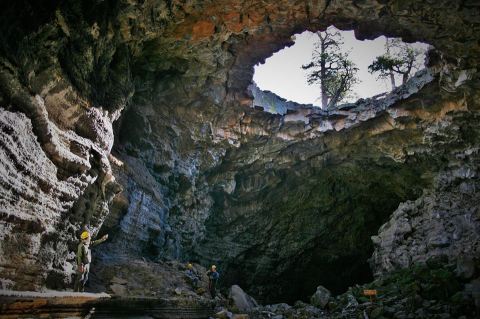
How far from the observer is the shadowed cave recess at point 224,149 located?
19.1 feet

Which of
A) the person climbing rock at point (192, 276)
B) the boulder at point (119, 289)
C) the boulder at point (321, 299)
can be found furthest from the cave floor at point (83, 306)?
the boulder at point (321, 299)

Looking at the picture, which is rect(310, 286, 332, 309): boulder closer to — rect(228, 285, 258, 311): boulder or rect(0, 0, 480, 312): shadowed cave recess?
rect(228, 285, 258, 311): boulder

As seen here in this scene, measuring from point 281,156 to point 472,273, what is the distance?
28.2ft

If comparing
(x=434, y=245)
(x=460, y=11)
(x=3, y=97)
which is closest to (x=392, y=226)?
(x=434, y=245)

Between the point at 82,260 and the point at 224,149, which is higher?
the point at 224,149

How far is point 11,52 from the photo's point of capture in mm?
5059

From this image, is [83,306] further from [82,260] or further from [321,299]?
[321,299]

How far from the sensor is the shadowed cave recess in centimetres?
582

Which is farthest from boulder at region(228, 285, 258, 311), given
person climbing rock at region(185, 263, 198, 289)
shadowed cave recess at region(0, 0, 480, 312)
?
shadowed cave recess at region(0, 0, 480, 312)

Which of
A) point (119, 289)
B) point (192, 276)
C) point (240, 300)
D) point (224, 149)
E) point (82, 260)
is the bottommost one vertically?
point (240, 300)

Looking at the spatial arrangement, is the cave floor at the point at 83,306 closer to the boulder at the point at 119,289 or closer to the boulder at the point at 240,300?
the boulder at the point at 119,289

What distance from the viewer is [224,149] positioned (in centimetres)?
1495

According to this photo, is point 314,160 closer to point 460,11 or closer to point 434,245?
point 434,245

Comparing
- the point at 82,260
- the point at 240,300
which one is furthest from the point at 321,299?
the point at 82,260
